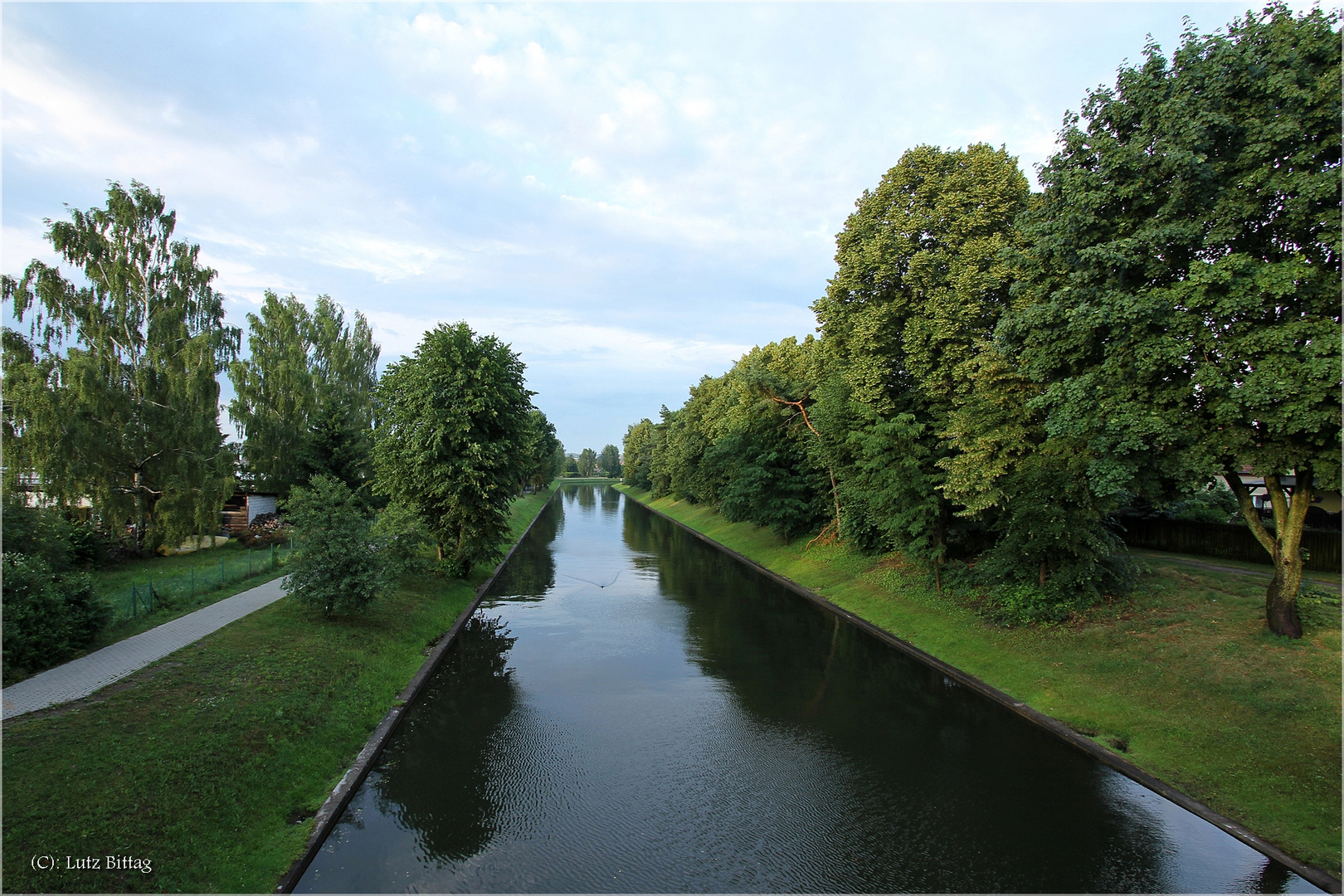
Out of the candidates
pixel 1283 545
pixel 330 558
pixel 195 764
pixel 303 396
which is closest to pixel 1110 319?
pixel 1283 545

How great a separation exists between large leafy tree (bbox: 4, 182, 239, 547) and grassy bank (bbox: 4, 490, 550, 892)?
588 inches

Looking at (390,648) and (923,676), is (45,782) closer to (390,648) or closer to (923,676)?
(390,648)

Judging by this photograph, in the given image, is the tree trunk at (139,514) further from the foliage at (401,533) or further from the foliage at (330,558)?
the foliage at (330,558)

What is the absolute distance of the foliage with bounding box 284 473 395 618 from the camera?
16031mm

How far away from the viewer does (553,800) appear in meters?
9.91

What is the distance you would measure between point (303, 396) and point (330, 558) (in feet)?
84.3

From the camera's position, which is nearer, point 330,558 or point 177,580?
point 330,558

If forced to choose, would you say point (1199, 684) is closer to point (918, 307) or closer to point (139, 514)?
point (918, 307)

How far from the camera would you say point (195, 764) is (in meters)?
8.98

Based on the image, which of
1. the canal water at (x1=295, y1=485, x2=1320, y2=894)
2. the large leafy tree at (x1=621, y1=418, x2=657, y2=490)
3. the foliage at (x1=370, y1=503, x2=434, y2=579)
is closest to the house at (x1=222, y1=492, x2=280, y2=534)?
the foliage at (x1=370, y1=503, x2=434, y2=579)

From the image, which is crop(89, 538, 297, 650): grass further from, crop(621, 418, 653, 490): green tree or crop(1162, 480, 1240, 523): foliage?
crop(621, 418, 653, 490): green tree

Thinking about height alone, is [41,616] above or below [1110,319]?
below

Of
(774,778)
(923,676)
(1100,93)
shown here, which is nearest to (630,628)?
(923,676)

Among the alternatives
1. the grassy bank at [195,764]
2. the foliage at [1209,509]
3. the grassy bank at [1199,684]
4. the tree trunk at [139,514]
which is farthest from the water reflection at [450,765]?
the foliage at [1209,509]
